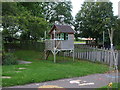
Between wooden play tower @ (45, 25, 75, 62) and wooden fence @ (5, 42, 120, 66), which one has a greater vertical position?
wooden play tower @ (45, 25, 75, 62)

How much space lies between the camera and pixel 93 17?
28.7m

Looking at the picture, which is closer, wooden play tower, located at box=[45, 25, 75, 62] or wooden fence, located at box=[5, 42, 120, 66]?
wooden fence, located at box=[5, 42, 120, 66]

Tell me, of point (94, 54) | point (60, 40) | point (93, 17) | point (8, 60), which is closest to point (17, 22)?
point (8, 60)

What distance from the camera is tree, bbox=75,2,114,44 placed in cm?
2759

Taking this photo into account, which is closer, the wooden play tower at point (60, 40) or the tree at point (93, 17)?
the wooden play tower at point (60, 40)

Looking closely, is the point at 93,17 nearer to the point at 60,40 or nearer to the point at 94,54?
the point at 94,54

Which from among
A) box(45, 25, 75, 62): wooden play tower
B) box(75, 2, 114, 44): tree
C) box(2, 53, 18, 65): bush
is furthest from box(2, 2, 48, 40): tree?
box(75, 2, 114, 44): tree

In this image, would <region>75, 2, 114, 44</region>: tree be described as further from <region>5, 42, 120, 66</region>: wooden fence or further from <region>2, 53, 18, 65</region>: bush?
<region>2, 53, 18, 65</region>: bush

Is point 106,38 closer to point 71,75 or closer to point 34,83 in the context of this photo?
point 71,75

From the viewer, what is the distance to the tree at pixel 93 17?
2759cm

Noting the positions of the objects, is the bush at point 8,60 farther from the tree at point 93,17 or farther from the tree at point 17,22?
the tree at point 93,17

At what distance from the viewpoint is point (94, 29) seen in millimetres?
27828

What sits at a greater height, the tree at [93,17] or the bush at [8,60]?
the tree at [93,17]

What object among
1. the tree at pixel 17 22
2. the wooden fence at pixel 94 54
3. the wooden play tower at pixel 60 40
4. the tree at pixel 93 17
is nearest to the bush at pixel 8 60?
the tree at pixel 17 22
